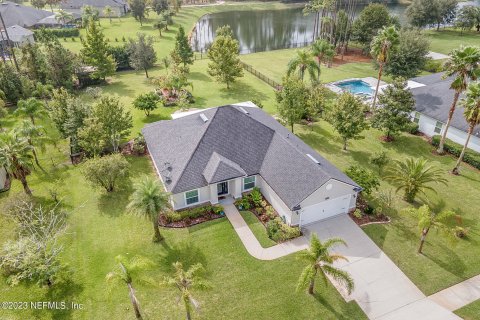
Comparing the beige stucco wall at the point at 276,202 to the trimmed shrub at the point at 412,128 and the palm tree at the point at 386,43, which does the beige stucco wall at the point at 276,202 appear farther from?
the palm tree at the point at 386,43

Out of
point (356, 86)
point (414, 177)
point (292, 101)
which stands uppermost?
point (292, 101)

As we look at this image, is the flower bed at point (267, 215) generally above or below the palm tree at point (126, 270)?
below

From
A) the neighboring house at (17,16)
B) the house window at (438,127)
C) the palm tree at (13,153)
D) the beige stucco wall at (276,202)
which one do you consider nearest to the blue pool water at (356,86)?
the house window at (438,127)

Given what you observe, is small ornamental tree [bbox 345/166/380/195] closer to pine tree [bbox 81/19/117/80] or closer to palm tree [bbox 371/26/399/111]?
palm tree [bbox 371/26/399/111]

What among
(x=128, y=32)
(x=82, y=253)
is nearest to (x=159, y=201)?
(x=82, y=253)

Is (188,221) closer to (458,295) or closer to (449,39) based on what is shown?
(458,295)

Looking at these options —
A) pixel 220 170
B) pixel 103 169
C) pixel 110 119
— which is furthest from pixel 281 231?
pixel 110 119
